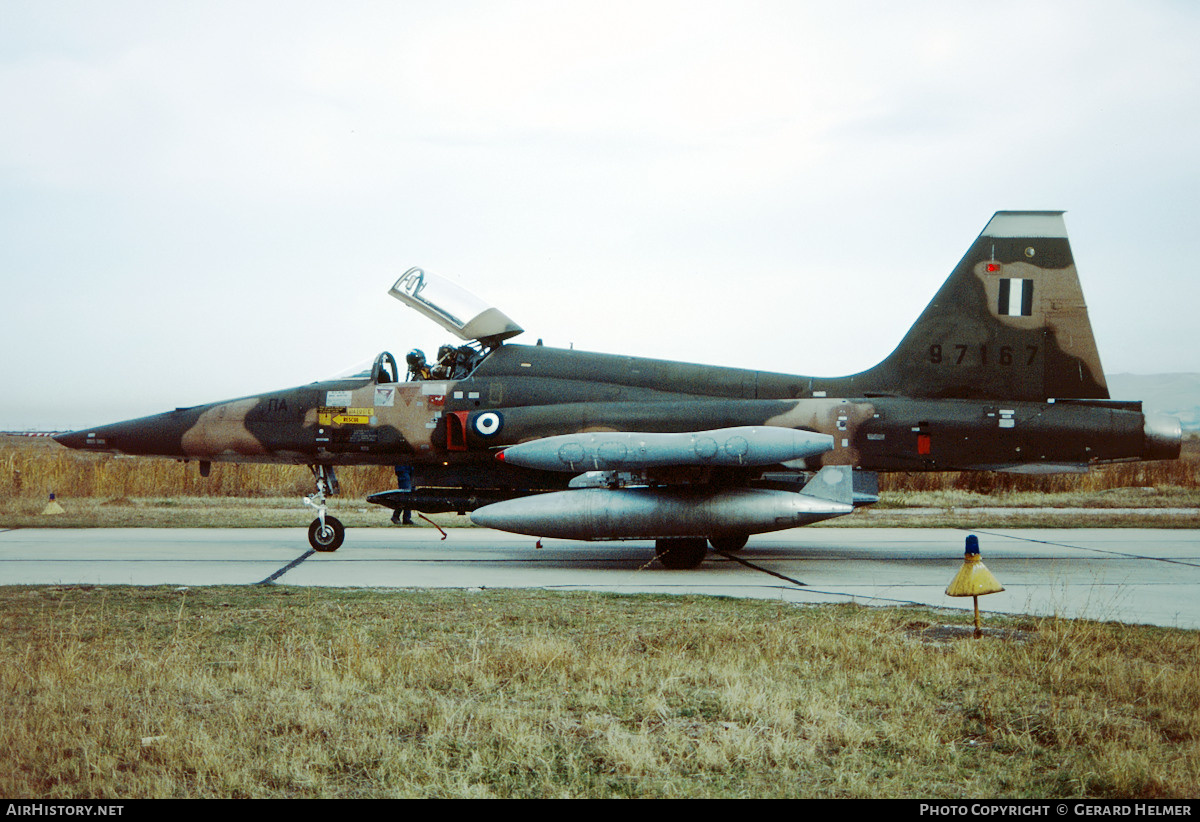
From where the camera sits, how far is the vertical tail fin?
38.8 feet

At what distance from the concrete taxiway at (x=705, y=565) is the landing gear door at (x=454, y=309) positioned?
3.11 meters

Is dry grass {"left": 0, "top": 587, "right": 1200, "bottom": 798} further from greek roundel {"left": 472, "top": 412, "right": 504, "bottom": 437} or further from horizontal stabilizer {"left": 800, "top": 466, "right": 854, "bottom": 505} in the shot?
greek roundel {"left": 472, "top": 412, "right": 504, "bottom": 437}

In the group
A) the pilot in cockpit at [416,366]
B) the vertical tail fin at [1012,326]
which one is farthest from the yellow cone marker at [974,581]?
the pilot in cockpit at [416,366]

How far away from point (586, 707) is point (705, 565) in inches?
293

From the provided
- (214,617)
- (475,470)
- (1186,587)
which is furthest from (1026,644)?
(475,470)

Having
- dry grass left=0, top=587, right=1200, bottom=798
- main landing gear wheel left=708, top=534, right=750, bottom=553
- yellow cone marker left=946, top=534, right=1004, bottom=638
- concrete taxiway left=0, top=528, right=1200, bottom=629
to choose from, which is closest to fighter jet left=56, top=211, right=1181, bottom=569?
main landing gear wheel left=708, top=534, right=750, bottom=553

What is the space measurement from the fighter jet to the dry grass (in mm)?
3557

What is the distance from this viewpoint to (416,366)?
532 inches

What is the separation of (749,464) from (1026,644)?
4791mm

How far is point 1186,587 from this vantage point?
384 inches

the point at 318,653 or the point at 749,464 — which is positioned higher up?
the point at 749,464

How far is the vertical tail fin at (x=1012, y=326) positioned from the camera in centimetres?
1182

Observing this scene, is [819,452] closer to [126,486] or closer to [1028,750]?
[1028,750]

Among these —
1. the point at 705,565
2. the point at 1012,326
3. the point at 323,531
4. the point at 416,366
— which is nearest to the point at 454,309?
the point at 416,366
